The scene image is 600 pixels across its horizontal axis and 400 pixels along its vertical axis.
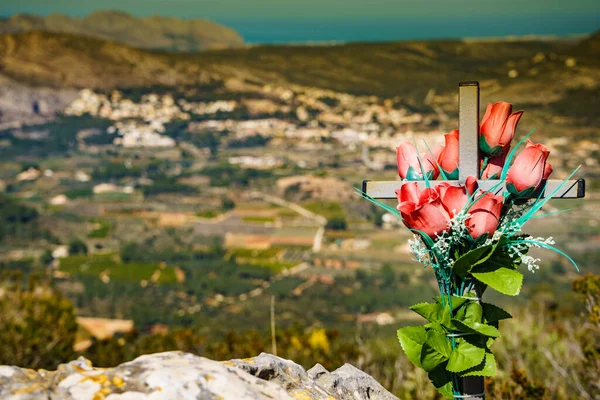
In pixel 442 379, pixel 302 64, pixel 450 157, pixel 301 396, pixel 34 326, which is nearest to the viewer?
pixel 301 396

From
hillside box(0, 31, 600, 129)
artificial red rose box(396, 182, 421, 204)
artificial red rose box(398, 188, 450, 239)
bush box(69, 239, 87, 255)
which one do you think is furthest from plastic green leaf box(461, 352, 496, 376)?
hillside box(0, 31, 600, 129)

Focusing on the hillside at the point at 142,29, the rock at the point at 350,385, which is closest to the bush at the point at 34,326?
the rock at the point at 350,385

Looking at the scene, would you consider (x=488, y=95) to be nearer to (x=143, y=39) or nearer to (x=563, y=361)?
(x=563, y=361)

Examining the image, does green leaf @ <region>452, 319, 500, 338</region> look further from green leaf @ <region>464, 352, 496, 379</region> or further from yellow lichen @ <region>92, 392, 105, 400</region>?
yellow lichen @ <region>92, 392, 105, 400</region>

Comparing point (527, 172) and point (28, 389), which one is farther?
point (527, 172)

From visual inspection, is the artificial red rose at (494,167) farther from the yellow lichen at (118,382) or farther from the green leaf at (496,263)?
the yellow lichen at (118,382)

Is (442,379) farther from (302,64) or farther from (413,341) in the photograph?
(302,64)

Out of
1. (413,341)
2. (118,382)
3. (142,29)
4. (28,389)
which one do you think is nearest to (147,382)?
(118,382)
